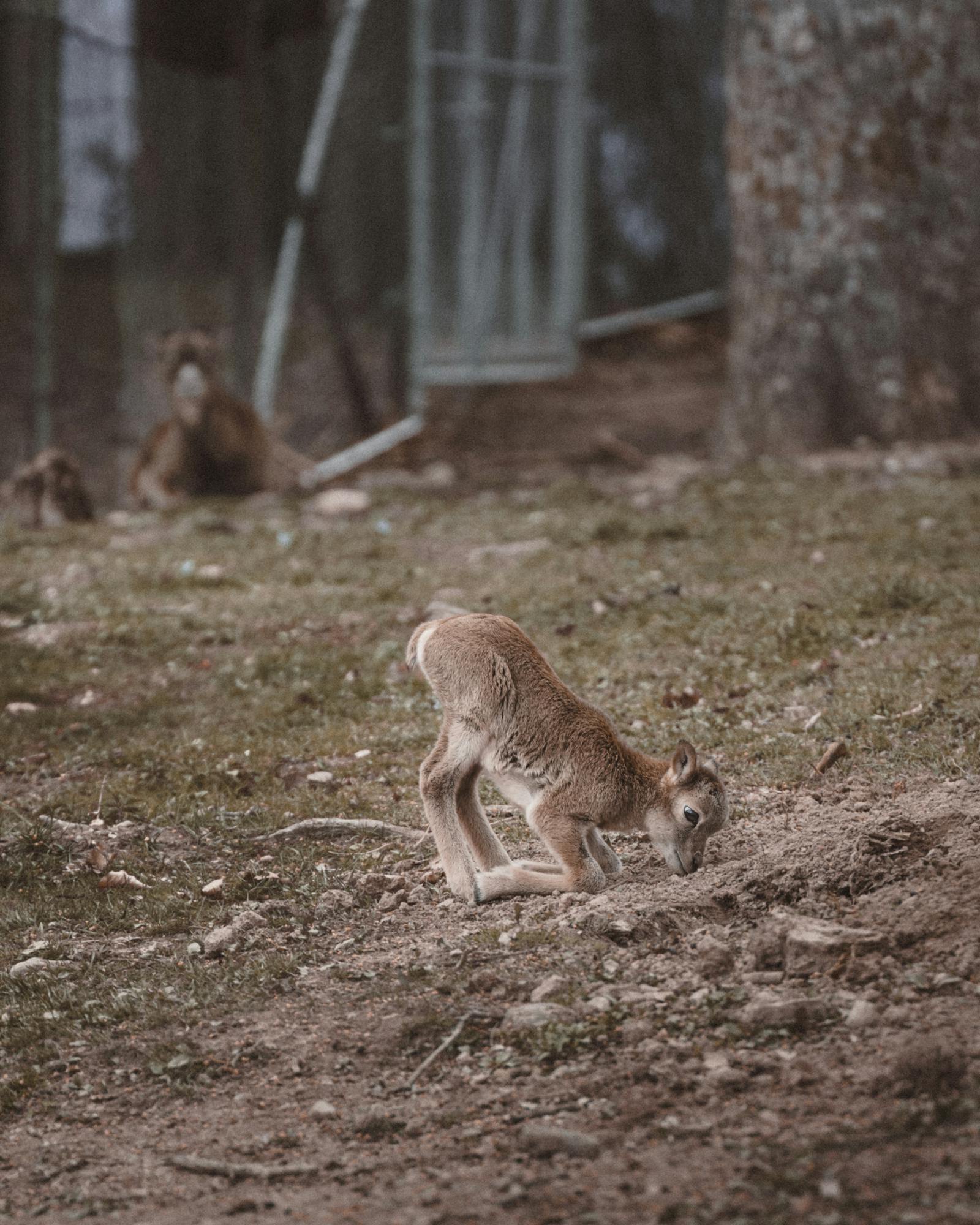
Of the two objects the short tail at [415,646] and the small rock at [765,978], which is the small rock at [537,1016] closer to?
the small rock at [765,978]

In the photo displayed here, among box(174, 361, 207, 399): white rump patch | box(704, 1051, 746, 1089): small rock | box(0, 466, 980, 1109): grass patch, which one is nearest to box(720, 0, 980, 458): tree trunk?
box(0, 466, 980, 1109): grass patch

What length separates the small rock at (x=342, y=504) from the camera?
35.3 ft

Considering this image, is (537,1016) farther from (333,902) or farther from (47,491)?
(47,491)

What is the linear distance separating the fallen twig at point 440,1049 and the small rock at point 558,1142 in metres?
0.44

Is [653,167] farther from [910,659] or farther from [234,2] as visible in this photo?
[910,659]

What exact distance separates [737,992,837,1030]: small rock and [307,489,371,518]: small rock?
741cm

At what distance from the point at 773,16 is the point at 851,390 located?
2.75 metres

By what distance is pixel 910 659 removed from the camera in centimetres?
641

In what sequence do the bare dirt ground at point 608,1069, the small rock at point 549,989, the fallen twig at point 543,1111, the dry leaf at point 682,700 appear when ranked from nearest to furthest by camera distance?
the bare dirt ground at point 608,1069 < the fallen twig at point 543,1111 < the small rock at point 549,989 < the dry leaf at point 682,700

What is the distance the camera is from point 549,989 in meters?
3.90

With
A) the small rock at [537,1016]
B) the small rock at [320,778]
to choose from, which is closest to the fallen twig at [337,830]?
the small rock at [320,778]

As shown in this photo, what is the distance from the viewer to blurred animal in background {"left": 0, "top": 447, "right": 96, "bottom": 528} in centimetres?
1055

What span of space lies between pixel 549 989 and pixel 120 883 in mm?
1781

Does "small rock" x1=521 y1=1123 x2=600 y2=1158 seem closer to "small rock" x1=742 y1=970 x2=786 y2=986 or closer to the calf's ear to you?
"small rock" x1=742 y1=970 x2=786 y2=986
